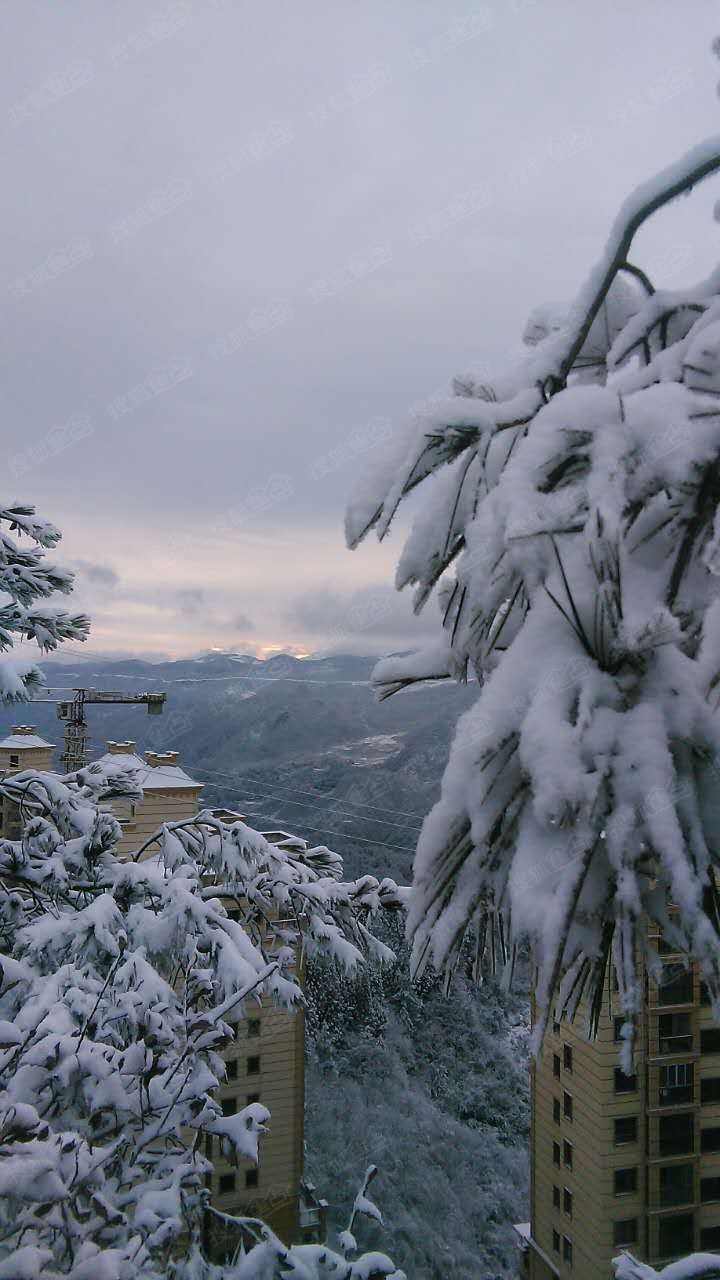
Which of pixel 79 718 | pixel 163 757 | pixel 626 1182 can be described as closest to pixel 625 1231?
pixel 626 1182

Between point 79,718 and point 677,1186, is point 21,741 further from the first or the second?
point 677,1186

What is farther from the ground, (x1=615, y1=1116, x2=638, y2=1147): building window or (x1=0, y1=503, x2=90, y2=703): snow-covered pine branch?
(x1=0, y1=503, x2=90, y2=703): snow-covered pine branch

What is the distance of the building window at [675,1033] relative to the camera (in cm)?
729

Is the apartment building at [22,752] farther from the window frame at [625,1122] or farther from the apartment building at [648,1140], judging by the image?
the window frame at [625,1122]

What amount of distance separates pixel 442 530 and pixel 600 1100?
8.24 m

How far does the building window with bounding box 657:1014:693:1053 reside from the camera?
7289 mm

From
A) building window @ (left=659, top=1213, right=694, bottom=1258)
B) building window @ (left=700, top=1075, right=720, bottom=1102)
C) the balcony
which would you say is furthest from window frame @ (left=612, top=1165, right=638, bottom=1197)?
building window @ (left=700, top=1075, right=720, bottom=1102)

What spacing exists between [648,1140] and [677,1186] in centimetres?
73

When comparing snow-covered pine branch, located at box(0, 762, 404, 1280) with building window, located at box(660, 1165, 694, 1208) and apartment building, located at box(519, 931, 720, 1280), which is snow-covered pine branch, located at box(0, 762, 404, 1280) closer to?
apartment building, located at box(519, 931, 720, 1280)

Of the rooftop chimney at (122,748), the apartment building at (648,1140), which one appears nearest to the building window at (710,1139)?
the apartment building at (648,1140)

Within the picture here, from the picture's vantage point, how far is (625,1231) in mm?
7590

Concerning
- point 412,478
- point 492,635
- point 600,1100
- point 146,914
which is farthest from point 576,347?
point 600,1100

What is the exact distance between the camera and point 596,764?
2.61 ft

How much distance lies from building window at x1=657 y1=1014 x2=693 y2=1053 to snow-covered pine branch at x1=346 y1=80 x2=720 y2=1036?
7489 mm
